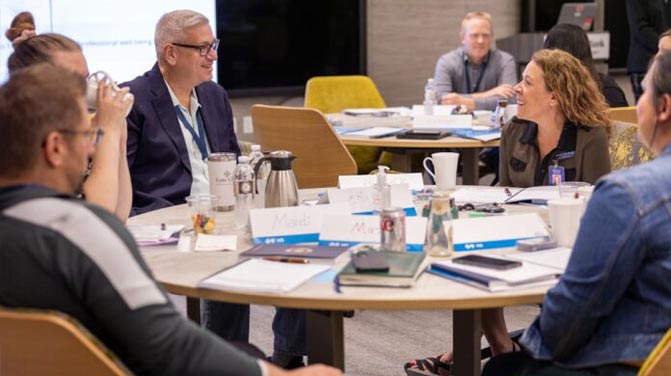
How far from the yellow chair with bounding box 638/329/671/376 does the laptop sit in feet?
20.6

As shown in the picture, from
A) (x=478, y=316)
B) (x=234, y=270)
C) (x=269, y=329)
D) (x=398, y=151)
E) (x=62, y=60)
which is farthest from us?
(x=398, y=151)

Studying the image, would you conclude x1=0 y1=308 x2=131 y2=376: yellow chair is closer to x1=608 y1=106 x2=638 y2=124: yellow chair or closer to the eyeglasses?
the eyeglasses

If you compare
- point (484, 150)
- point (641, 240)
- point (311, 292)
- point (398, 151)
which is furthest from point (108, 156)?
point (484, 150)

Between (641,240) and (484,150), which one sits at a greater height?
(641,240)

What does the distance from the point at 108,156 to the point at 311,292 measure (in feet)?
2.67

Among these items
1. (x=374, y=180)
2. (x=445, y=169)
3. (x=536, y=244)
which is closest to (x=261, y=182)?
(x=374, y=180)

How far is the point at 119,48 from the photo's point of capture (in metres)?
6.41

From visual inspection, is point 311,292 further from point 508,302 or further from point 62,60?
point 62,60

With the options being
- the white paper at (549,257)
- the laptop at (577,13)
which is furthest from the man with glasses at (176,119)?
the laptop at (577,13)

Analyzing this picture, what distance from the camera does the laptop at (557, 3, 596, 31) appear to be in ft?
25.8

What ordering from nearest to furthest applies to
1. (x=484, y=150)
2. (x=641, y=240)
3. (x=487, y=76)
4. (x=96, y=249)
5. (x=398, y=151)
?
(x=96, y=249) → (x=641, y=240) → (x=398, y=151) → (x=484, y=150) → (x=487, y=76)

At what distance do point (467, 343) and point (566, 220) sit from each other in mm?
419

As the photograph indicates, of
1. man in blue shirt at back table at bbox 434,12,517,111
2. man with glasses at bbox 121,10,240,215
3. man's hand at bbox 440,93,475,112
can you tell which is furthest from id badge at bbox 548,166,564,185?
man in blue shirt at back table at bbox 434,12,517,111

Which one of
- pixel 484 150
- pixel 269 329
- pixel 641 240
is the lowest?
pixel 269 329
